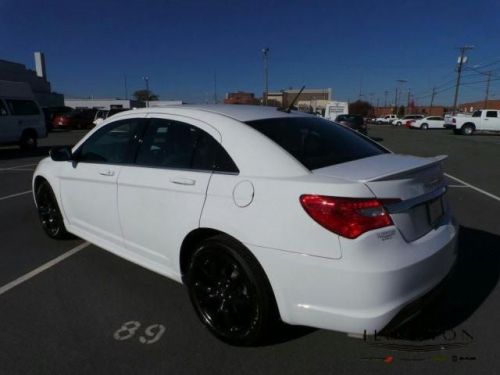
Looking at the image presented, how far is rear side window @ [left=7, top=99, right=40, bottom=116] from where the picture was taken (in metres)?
14.8

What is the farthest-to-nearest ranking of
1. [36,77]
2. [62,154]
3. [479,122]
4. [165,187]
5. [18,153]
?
[36,77]
[479,122]
[18,153]
[62,154]
[165,187]

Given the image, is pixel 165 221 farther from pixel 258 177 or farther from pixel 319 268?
pixel 319 268

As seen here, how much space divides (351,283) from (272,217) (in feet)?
1.90

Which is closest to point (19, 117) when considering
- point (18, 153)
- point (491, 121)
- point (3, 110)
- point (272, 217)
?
point (3, 110)

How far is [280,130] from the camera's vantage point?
309 centimetres

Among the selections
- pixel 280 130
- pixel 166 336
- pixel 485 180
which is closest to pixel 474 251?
pixel 280 130

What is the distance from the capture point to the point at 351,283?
2271mm

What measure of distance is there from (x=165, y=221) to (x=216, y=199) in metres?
0.59

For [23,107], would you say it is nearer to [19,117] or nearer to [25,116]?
[25,116]

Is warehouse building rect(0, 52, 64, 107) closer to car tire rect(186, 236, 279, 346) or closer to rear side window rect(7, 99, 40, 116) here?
rear side window rect(7, 99, 40, 116)

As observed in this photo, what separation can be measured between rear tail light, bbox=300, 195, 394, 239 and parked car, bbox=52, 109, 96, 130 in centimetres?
3279

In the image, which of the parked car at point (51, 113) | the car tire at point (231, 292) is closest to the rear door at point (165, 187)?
the car tire at point (231, 292)

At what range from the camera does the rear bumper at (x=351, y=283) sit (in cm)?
227

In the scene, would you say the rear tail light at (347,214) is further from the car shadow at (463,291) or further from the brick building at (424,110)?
the brick building at (424,110)
